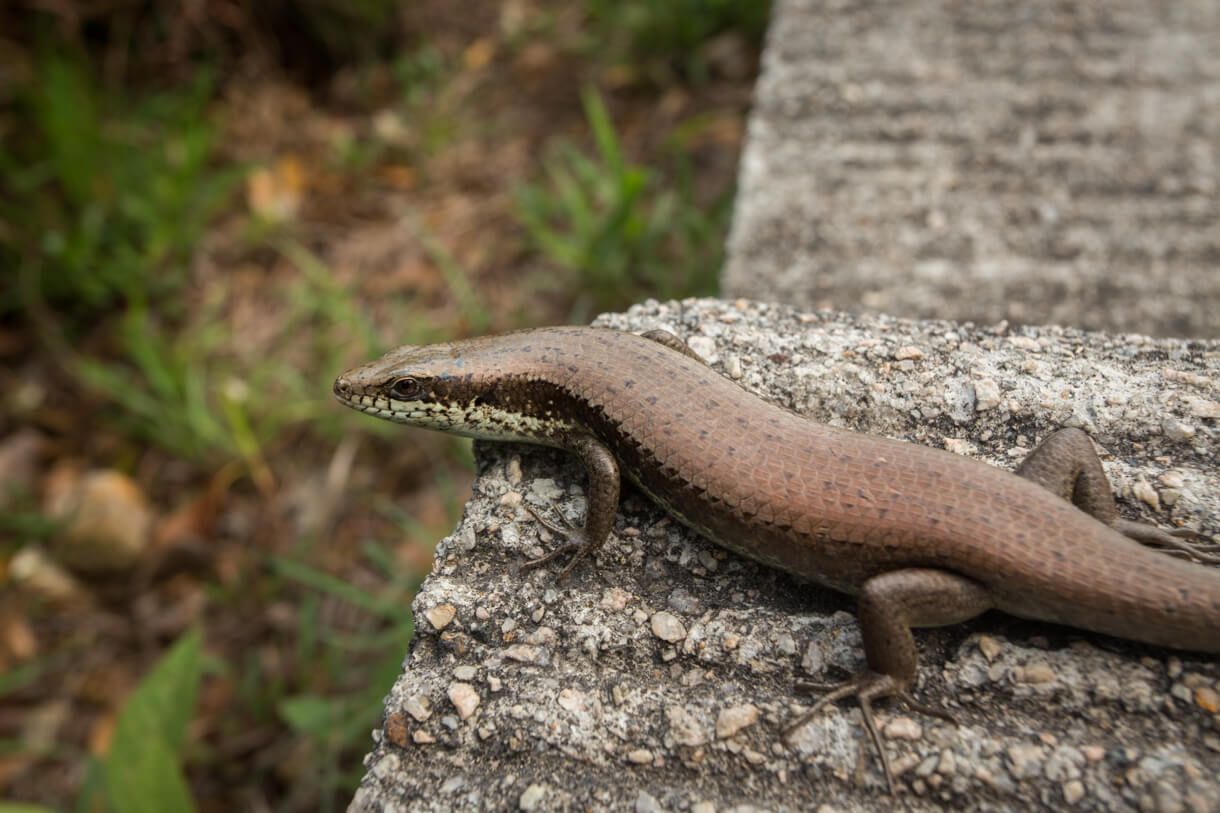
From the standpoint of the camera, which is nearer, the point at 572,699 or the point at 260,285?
the point at 572,699

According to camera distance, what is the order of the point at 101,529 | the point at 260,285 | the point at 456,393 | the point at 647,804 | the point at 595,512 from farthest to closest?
the point at 260,285
the point at 101,529
the point at 456,393
the point at 595,512
the point at 647,804

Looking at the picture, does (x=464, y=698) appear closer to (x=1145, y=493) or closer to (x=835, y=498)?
(x=835, y=498)

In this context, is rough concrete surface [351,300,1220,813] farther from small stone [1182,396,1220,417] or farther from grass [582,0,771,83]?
grass [582,0,771,83]

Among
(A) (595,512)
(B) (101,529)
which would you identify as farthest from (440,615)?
(B) (101,529)

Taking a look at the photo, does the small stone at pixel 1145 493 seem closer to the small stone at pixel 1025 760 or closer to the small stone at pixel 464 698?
the small stone at pixel 1025 760

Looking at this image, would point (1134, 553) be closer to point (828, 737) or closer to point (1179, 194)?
point (828, 737)

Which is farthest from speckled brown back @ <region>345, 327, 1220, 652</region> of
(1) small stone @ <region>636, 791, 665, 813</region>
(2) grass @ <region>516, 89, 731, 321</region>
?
(2) grass @ <region>516, 89, 731, 321</region>

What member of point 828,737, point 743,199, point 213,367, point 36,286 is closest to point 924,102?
point 743,199

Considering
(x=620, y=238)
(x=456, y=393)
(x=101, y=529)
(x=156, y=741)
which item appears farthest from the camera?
(x=620, y=238)
